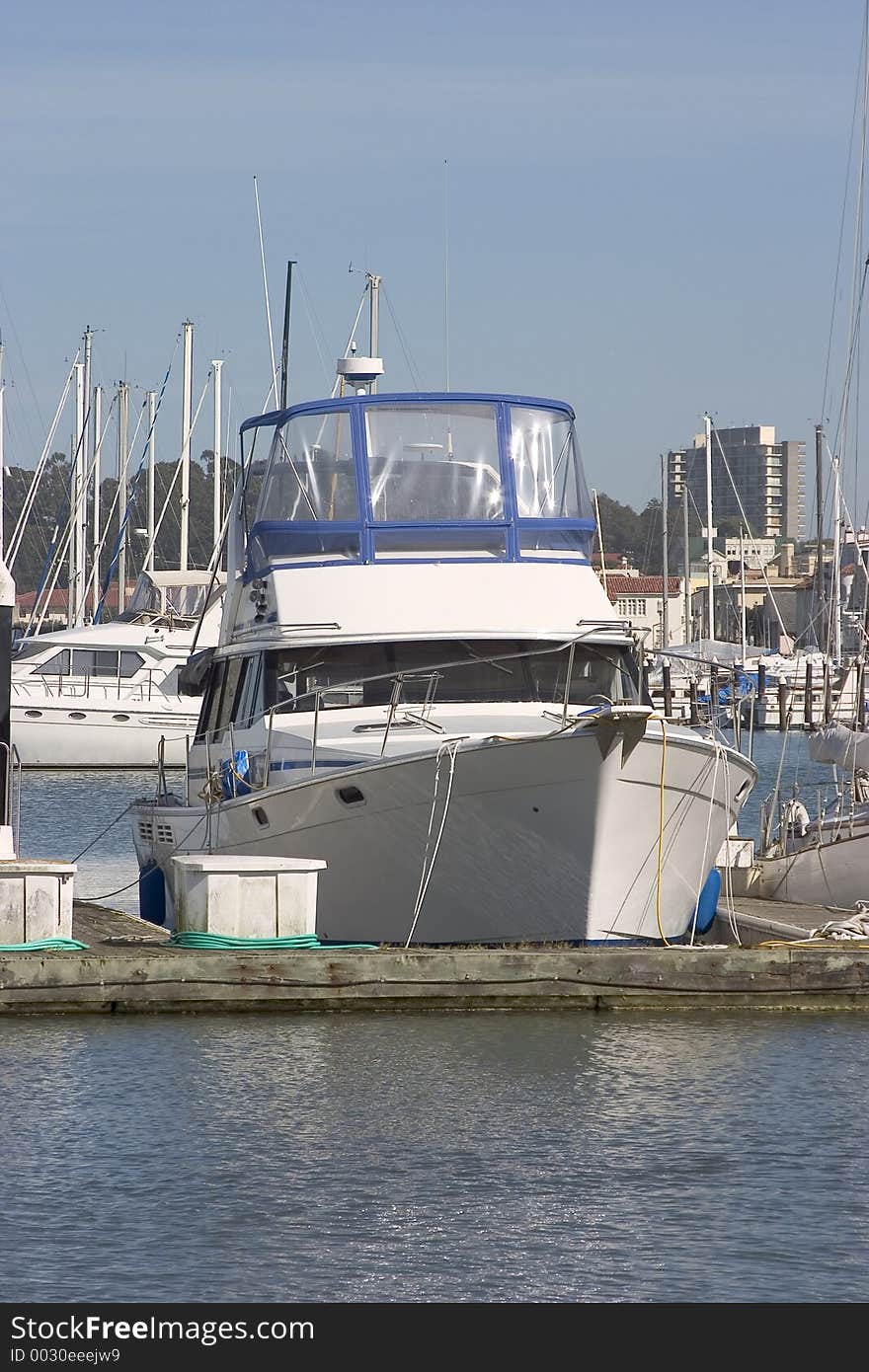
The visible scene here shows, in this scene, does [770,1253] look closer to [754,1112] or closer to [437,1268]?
[437,1268]

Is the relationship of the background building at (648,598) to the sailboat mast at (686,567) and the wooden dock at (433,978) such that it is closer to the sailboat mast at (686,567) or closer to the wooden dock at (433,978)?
the sailboat mast at (686,567)

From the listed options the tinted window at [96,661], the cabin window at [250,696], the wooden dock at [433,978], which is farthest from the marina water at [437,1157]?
the tinted window at [96,661]

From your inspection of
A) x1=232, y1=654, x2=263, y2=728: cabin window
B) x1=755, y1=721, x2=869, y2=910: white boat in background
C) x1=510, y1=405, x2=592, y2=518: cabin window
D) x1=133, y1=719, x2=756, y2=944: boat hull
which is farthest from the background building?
x1=133, y1=719, x2=756, y2=944: boat hull

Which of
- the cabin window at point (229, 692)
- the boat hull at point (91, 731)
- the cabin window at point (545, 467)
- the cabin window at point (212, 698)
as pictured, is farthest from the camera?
the boat hull at point (91, 731)

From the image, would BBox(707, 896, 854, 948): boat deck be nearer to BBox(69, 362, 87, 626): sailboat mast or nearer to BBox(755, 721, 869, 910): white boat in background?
BBox(755, 721, 869, 910): white boat in background

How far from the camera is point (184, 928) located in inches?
669

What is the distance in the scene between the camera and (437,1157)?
12922mm

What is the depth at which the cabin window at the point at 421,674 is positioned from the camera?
63.4 ft

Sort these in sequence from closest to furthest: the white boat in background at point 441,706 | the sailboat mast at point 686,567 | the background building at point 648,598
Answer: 1. the white boat in background at point 441,706
2. the sailboat mast at point 686,567
3. the background building at point 648,598

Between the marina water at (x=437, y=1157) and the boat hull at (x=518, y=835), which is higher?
the boat hull at (x=518, y=835)

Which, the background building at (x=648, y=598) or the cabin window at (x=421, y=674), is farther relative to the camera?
the background building at (x=648, y=598)

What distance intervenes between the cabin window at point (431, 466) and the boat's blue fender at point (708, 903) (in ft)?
13.7

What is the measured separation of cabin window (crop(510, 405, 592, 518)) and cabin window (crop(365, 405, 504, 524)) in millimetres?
255

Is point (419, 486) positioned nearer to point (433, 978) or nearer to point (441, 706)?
point (441, 706)
